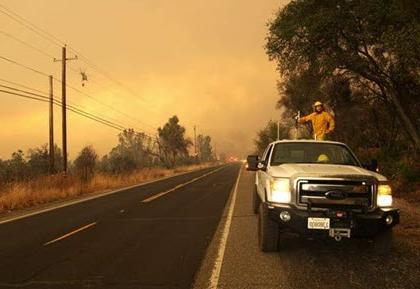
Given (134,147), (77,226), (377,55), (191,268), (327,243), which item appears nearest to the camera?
(191,268)

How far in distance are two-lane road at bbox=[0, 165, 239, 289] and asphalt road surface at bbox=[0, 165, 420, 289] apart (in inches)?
0.6

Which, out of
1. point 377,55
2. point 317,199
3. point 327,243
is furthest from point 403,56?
point 317,199

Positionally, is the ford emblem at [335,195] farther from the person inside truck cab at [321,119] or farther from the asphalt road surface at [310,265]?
the person inside truck cab at [321,119]

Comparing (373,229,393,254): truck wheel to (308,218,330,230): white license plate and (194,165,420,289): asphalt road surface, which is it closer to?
(194,165,420,289): asphalt road surface

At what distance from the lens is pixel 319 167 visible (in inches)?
364

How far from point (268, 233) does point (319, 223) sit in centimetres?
110

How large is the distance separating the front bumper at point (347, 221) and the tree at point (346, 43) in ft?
39.8

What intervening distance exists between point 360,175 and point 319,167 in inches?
34.9

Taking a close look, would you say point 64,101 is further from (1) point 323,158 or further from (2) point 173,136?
(2) point 173,136

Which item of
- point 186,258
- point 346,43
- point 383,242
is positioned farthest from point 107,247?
point 346,43

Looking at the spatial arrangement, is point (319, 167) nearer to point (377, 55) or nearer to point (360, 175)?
point (360, 175)

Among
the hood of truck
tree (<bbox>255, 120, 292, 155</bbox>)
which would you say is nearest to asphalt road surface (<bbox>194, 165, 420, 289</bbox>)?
the hood of truck

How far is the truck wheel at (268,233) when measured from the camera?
29.8 feet

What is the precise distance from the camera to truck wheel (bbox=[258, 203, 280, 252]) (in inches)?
358
